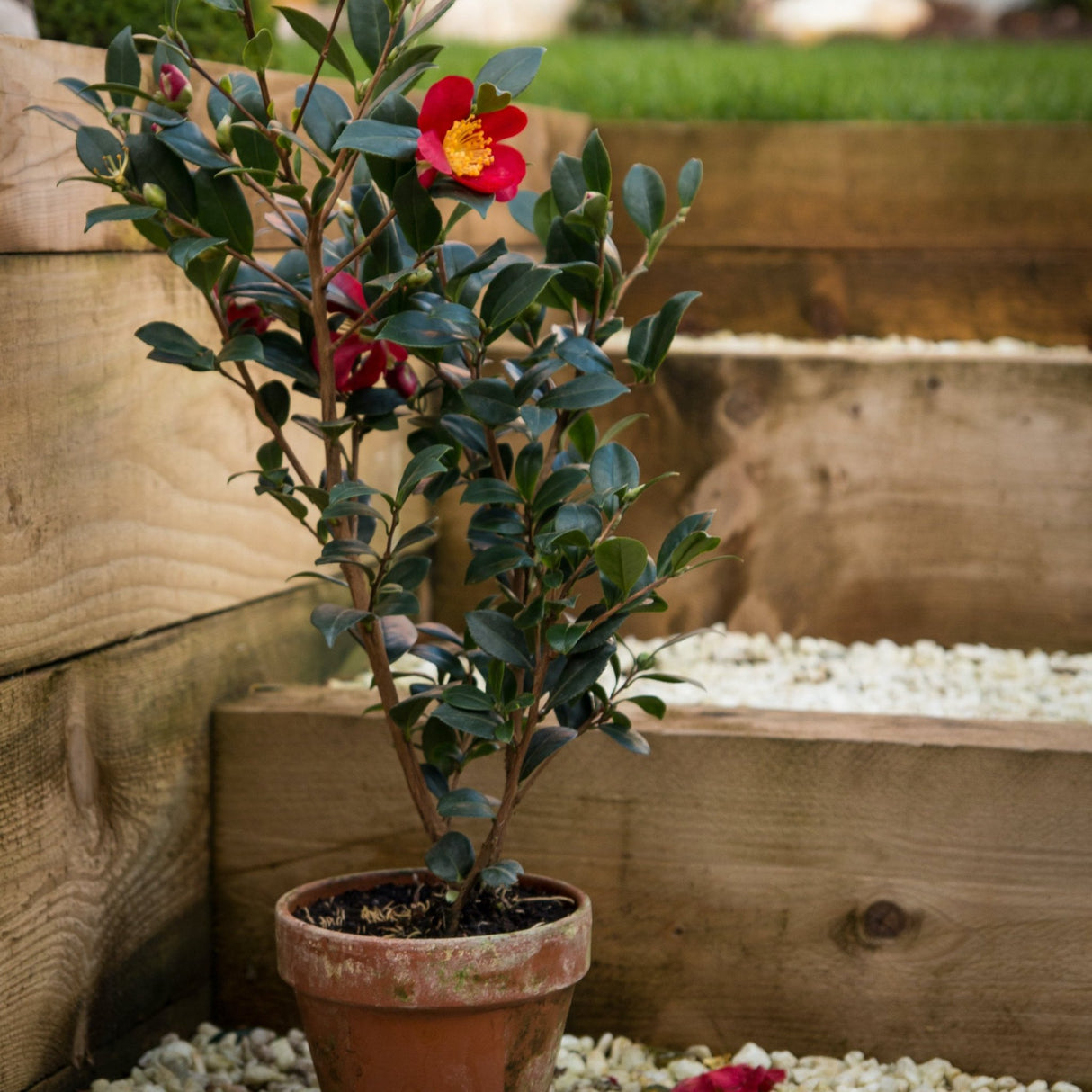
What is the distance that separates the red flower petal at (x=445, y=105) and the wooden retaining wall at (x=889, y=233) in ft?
5.54

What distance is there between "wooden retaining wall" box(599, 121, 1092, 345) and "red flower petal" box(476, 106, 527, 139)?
166cm

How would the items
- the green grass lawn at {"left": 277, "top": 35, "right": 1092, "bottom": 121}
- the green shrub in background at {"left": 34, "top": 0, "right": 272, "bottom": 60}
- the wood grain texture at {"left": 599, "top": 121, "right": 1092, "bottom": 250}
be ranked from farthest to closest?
the green grass lawn at {"left": 277, "top": 35, "right": 1092, "bottom": 121}
the wood grain texture at {"left": 599, "top": 121, "right": 1092, "bottom": 250}
the green shrub in background at {"left": 34, "top": 0, "right": 272, "bottom": 60}

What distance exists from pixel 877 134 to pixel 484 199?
1811mm

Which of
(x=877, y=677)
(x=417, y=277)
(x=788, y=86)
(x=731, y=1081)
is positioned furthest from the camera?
(x=788, y=86)

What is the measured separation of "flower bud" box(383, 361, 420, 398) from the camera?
113 centimetres

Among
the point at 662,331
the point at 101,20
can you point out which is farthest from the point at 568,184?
the point at 101,20

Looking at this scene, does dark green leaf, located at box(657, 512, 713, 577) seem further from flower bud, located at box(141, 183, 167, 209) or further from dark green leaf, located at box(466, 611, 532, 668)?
flower bud, located at box(141, 183, 167, 209)

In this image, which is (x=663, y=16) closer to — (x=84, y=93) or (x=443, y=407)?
(x=443, y=407)

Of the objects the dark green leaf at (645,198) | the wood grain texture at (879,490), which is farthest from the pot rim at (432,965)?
the wood grain texture at (879,490)

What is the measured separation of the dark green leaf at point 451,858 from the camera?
1087 millimetres

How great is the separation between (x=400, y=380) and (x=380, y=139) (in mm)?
267

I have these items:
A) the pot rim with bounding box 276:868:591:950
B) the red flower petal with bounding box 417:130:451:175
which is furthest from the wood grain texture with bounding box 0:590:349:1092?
the red flower petal with bounding box 417:130:451:175

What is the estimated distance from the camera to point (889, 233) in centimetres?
255

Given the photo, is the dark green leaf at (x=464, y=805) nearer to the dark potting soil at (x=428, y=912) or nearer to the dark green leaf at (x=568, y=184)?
the dark potting soil at (x=428, y=912)
